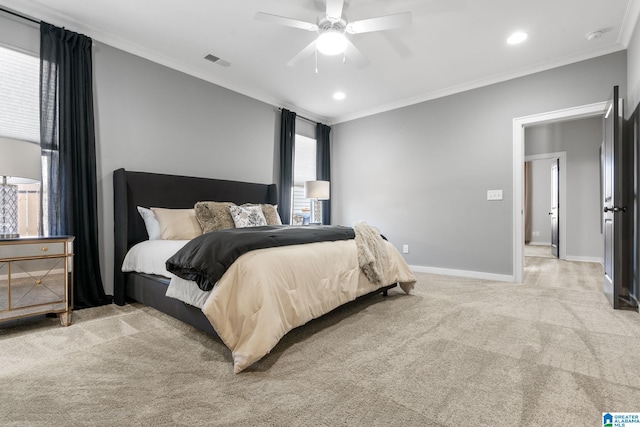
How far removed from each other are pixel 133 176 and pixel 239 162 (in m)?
1.47

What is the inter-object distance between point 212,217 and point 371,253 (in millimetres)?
1707

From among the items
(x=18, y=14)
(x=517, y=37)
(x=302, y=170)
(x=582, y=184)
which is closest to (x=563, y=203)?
(x=582, y=184)

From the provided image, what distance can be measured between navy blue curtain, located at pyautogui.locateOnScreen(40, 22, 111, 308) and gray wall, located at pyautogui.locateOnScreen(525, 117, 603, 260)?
304 inches

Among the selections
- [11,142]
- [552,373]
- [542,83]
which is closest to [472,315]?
[552,373]

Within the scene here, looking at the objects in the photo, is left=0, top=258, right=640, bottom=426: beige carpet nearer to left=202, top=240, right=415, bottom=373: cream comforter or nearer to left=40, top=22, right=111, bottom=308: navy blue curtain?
left=202, top=240, right=415, bottom=373: cream comforter

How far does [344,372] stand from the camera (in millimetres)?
1602

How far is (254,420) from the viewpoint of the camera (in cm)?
122

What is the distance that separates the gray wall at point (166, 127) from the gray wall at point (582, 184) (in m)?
5.92

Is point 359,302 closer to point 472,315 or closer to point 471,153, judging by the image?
point 472,315

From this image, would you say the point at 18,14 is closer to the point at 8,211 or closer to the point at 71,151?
the point at 71,151

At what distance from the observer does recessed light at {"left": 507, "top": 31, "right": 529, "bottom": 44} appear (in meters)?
3.04

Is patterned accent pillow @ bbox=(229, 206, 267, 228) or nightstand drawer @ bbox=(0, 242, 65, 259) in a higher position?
patterned accent pillow @ bbox=(229, 206, 267, 228)

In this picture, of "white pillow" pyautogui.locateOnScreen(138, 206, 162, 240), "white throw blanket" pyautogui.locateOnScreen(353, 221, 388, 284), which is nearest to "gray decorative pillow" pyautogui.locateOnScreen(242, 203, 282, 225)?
"white pillow" pyautogui.locateOnScreen(138, 206, 162, 240)

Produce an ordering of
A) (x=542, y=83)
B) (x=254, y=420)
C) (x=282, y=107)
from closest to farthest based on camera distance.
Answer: (x=254, y=420) < (x=542, y=83) < (x=282, y=107)
